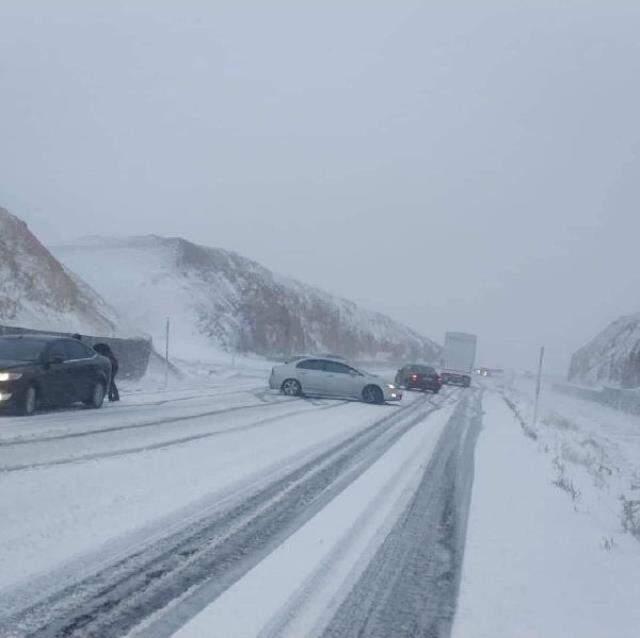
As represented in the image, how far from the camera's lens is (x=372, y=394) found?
3228cm

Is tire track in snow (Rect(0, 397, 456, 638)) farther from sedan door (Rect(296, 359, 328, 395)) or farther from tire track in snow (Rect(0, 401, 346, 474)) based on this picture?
sedan door (Rect(296, 359, 328, 395))

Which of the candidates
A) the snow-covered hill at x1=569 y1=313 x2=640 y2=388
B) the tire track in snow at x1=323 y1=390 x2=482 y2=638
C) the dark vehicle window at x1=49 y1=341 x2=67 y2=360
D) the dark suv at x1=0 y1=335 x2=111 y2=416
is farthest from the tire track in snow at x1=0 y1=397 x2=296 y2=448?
the snow-covered hill at x1=569 y1=313 x2=640 y2=388

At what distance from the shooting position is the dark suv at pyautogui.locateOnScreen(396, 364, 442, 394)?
157 ft

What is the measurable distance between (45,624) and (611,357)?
81.3 m

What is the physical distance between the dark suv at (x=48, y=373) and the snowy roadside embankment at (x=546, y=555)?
848 centimetres

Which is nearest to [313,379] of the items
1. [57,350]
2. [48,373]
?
[57,350]

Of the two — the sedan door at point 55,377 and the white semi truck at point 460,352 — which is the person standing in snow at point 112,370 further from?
the white semi truck at point 460,352

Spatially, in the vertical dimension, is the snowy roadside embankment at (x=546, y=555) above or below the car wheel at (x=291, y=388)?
below

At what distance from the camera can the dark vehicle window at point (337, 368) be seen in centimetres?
3278

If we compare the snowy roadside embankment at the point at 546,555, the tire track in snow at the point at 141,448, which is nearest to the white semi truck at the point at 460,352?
the tire track in snow at the point at 141,448

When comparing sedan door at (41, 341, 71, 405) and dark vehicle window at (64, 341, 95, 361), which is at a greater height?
dark vehicle window at (64, 341, 95, 361)

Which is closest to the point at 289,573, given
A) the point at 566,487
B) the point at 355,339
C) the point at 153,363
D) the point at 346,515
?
the point at 346,515

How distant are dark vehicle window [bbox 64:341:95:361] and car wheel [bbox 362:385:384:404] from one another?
40.7 ft

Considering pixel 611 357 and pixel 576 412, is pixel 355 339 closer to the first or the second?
pixel 611 357
